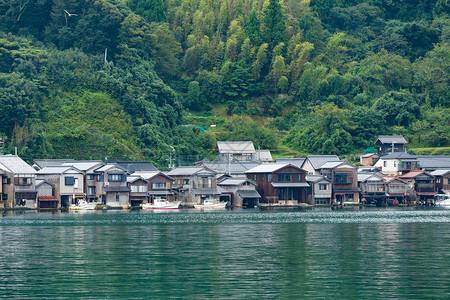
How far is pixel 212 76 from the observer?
99750 mm

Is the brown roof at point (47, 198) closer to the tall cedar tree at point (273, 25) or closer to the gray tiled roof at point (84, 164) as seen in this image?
the gray tiled roof at point (84, 164)

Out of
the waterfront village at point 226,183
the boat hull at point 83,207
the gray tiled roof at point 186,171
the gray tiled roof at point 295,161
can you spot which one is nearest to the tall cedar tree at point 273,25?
the gray tiled roof at point 295,161

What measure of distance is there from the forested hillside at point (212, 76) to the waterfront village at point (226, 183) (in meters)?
8.36

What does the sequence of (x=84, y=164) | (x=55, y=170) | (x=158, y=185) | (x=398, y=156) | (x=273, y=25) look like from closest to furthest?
(x=55, y=170)
(x=84, y=164)
(x=158, y=185)
(x=398, y=156)
(x=273, y=25)

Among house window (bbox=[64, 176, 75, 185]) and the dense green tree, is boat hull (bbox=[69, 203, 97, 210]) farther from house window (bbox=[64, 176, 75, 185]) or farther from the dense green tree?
the dense green tree

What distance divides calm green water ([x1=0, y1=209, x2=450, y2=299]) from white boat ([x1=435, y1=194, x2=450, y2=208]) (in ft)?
92.2

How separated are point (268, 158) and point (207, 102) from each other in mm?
18977

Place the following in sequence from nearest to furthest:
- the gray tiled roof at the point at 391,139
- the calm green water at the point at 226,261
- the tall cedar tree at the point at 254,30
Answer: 1. the calm green water at the point at 226,261
2. the gray tiled roof at the point at 391,139
3. the tall cedar tree at the point at 254,30

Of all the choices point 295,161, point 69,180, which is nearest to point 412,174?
point 295,161

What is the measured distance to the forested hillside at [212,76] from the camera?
8100 centimetres

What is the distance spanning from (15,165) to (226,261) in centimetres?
4309

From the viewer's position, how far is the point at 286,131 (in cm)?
9575

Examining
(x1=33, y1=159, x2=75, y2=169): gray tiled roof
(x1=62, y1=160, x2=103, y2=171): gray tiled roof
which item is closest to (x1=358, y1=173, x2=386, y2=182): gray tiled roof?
(x1=62, y1=160, x2=103, y2=171): gray tiled roof

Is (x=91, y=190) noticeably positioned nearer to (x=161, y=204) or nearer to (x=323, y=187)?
(x=161, y=204)
